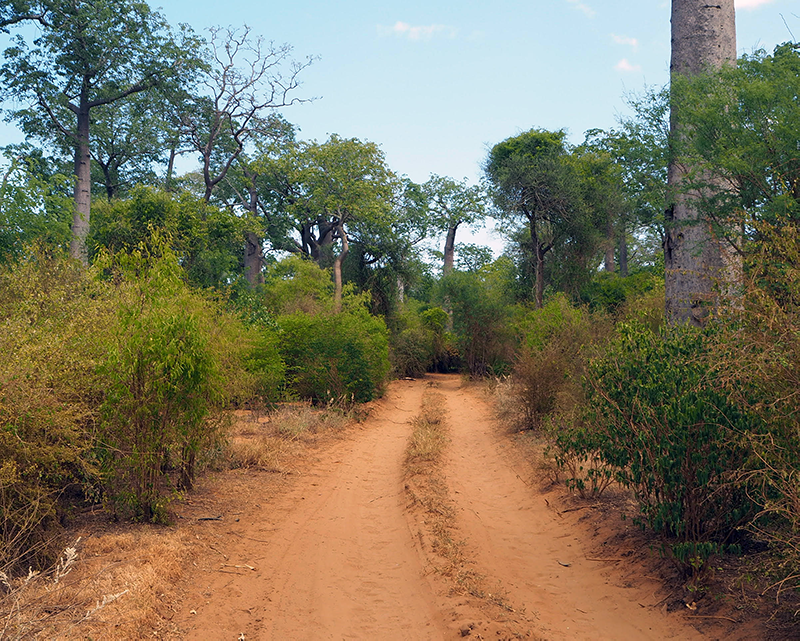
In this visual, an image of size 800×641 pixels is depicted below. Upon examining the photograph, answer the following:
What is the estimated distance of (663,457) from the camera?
454cm

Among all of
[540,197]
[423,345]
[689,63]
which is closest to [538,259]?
[540,197]

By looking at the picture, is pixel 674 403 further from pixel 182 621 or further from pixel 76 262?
pixel 76 262

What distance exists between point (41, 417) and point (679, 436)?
4910 mm

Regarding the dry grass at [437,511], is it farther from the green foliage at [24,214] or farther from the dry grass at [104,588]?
the green foliage at [24,214]

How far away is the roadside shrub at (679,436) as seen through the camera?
172 inches

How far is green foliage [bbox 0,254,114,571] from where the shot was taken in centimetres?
438

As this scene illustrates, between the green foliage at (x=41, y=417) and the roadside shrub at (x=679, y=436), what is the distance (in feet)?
14.9

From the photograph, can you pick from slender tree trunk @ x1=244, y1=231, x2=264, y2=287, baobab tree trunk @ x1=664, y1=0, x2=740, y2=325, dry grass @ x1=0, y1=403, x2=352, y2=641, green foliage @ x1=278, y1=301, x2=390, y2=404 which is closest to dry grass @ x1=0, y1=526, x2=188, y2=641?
dry grass @ x1=0, y1=403, x2=352, y2=641

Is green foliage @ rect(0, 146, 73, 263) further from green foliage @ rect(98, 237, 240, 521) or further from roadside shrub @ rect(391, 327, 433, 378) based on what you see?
roadside shrub @ rect(391, 327, 433, 378)

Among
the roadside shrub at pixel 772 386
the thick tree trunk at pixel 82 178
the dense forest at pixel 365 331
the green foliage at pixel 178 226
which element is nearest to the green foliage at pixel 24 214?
the dense forest at pixel 365 331

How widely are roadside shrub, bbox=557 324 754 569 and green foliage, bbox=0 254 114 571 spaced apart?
179 inches

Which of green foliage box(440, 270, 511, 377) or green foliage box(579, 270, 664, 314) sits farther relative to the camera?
green foliage box(440, 270, 511, 377)

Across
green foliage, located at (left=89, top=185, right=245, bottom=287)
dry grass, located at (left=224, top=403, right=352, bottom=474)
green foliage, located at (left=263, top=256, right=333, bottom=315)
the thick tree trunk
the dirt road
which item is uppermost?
the thick tree trunk

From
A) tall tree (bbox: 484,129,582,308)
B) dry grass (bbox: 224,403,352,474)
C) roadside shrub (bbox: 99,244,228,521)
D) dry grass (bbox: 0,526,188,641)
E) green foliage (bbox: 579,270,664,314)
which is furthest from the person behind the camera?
tall tree (bbox: 484,129,582,308)
